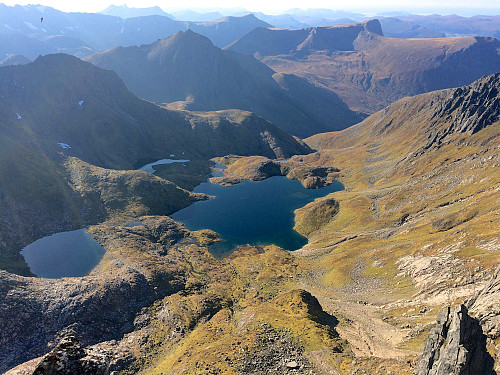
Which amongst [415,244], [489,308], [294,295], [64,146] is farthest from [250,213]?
[64,146]

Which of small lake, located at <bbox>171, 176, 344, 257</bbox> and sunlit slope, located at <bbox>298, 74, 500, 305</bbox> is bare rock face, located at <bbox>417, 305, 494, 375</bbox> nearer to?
sunlit slope, located at <bbox>298, 74, 500, 305</bbox>

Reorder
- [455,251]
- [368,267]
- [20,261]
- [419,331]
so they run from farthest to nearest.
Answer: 1. [20,261]
2. [368,267]
3. [455,251]
4. [419,331]

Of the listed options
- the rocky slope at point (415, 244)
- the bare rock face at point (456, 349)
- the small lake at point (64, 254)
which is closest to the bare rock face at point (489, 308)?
the rocky slope at point (415, 244)

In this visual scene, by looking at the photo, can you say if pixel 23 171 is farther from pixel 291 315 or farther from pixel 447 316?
pixel 447 316

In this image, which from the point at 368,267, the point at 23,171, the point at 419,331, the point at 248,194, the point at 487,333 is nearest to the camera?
the point at 487,333

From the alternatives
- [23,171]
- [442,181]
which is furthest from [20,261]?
[442,181]

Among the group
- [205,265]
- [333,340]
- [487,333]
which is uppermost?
[487,333]

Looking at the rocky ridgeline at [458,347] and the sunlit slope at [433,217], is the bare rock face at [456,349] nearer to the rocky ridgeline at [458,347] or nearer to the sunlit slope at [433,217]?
→ the rocky ridgeline at [458,347]
